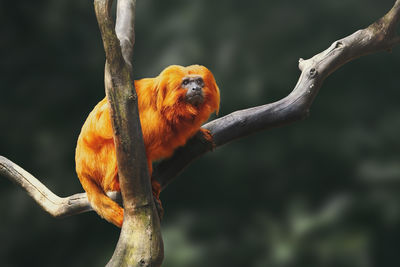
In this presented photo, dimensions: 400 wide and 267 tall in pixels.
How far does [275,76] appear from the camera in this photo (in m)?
3.93

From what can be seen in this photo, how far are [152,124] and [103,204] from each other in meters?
0.42

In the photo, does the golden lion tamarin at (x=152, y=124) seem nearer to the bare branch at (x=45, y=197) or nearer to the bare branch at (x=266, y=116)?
the bare branch at (x=266, y=116)

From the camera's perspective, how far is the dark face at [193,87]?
2.14 meters

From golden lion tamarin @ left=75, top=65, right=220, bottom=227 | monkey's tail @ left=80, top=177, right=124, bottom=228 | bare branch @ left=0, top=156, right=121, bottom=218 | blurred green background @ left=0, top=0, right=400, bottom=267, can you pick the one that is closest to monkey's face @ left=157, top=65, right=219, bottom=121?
golden lion tamarin @ left=75, top=65, right=220, bottom=227

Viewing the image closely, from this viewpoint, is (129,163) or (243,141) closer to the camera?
(129,163)

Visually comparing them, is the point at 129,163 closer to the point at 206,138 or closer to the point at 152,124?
the point at 152,124

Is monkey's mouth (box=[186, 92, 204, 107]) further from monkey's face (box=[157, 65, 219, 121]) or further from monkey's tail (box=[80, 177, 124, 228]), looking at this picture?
monkey's tail (box=[80, 177, 124, 228])

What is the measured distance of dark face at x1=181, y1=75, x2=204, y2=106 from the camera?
2145 mm

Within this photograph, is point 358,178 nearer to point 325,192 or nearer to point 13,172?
point 325,192

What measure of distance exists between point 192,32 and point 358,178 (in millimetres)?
1738

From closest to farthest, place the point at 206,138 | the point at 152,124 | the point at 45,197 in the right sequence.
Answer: the point at 152,124 → the point at 206,138 → the point at 45,197

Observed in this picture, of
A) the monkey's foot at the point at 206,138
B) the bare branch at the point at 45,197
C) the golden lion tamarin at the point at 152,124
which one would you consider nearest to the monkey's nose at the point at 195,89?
the golden lion tamarin at the point at 152,124

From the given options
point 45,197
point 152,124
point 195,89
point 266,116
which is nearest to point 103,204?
point 152,124

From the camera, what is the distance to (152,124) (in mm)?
2139
